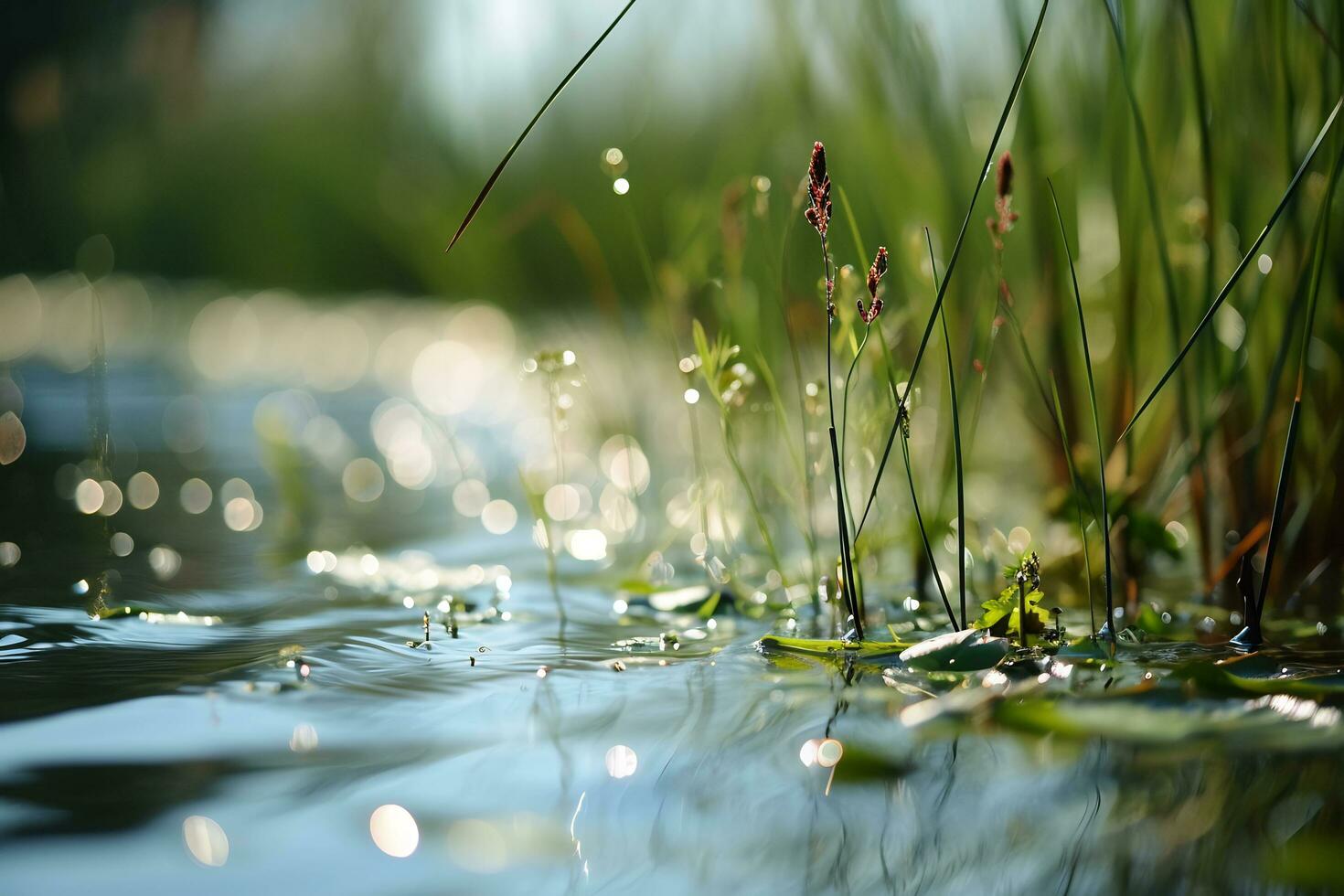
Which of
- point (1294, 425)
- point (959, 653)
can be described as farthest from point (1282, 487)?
point (959, 653)

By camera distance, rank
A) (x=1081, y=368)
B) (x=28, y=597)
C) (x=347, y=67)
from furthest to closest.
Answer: (x=347, y=67) → (x=1081, y=368) → (x=28, y=597)

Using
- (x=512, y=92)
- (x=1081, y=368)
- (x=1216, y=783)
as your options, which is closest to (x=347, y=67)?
(x=512, y=92)

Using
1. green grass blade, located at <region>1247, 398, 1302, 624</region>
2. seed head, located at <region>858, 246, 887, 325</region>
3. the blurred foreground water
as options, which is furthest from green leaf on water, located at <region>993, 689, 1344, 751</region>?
seed head, located at <region>858, 246, 887, 325</region>

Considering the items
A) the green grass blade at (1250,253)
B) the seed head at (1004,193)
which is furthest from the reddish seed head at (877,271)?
the green grass blade at (1250,253)

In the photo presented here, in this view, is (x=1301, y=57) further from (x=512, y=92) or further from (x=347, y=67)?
(x=347, y=67)

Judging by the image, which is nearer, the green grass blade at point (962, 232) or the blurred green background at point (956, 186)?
the green grass blade at point (962, 232)

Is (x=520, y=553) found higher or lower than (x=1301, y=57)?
lower

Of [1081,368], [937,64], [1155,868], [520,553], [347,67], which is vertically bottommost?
[1155,868]

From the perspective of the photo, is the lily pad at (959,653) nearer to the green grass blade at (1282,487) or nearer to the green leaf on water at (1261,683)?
the green leaf on water at (1261,683)

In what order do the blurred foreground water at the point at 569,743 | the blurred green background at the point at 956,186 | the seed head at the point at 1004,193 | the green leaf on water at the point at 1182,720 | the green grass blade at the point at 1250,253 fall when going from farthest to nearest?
1. the blurred green background at the point at 956,186
2. the seed head at the point at 1004,193
3. the green grass blade at the point at 1250,253
4. the green leaf on water at the point at 1182,720
5. the blurred foreground water at the point at 569,743
